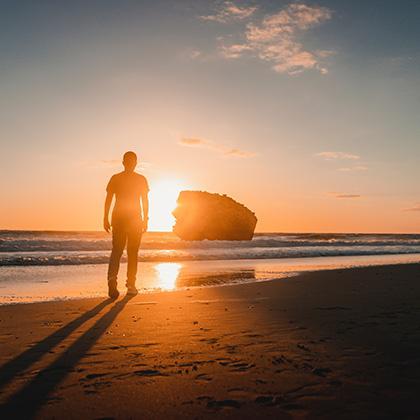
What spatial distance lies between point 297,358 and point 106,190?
239 inches

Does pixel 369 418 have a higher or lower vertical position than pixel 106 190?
lower

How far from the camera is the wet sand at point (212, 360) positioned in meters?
2.67

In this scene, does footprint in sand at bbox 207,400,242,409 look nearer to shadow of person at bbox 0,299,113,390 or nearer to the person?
shadow of person at bbox 0,299,113,390

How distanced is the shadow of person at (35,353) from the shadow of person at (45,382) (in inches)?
7.2

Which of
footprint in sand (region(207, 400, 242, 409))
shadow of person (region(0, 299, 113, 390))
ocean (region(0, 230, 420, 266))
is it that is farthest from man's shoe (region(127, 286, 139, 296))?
ocean (region(0, 230, 420, 266))

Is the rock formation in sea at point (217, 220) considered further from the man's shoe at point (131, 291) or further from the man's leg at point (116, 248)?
the man's shoe at point (131, 291)

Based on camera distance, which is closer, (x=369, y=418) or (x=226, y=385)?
(x=369, y=418)

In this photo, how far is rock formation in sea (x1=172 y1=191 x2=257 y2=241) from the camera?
61156mm

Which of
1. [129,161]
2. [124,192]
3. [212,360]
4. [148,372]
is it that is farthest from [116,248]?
[148,372]

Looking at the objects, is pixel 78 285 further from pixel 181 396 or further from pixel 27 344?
pixel 181 396

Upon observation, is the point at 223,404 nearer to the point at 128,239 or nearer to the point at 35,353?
the point at 35,353

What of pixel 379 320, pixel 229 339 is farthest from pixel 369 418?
pixel 379 320

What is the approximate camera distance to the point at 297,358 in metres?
3.66

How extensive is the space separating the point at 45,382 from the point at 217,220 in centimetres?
5809
